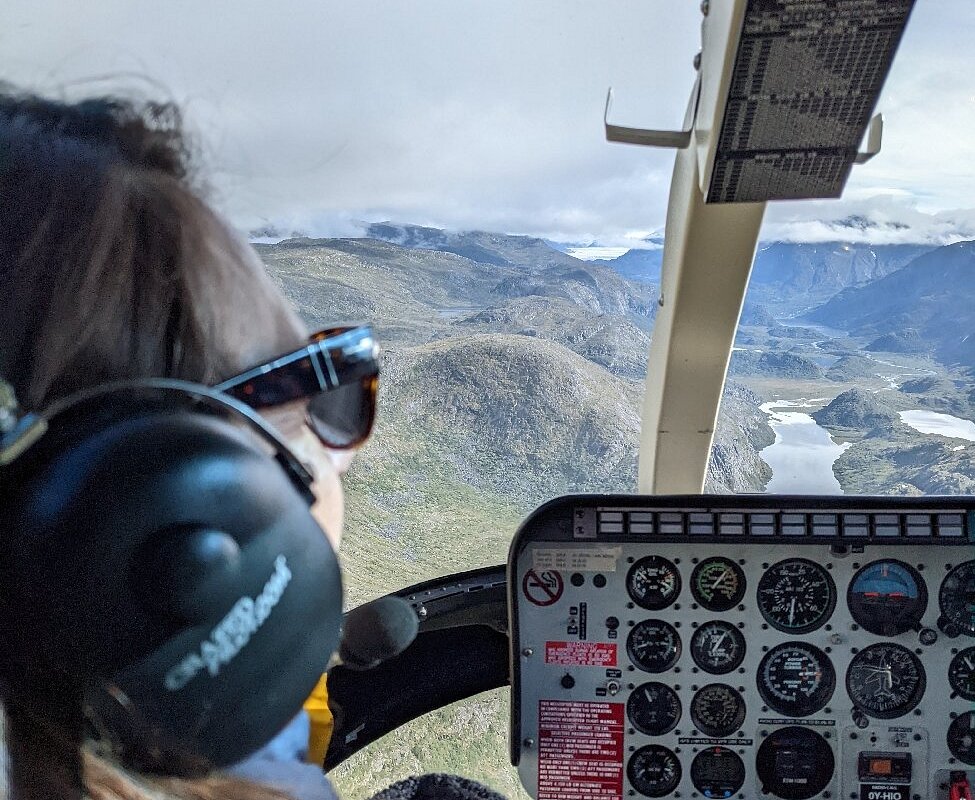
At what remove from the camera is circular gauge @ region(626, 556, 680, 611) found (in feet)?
7.84

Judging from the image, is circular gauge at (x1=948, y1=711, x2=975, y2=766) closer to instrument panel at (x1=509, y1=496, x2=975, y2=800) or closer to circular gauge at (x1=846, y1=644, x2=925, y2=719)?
instrument panel at (x1=509, y1=496, x2=975, y2=800)

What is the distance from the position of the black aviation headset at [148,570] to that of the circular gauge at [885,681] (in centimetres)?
217

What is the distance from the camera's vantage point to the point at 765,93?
134 cm

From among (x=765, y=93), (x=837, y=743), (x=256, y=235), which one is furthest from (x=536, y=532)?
(x=256, y=235)

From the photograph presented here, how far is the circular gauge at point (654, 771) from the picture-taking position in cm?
244

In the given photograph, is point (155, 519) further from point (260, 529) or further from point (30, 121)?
point (30, 121)

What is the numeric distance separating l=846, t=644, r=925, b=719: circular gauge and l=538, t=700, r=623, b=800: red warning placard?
0.66 meters

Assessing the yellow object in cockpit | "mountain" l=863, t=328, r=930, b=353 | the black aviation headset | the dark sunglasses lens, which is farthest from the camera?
"mountain" l=863, t=328, r=930, b=353

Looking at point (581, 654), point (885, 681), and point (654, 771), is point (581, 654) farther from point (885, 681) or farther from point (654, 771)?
point (885, 681)

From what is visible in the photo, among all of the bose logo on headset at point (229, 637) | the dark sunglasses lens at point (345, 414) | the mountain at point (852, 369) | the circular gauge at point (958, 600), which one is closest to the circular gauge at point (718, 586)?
the circular gauge at point (958, 600)

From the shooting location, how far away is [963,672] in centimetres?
240

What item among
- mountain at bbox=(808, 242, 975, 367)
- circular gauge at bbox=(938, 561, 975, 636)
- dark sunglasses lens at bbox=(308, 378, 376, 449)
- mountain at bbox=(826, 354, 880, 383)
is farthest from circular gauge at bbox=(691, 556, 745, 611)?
dark sunglasses lens at bbox=(308, 378, 376, 449)

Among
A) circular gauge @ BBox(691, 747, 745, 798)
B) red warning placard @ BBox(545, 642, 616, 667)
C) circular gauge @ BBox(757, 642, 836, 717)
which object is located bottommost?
circular gauge @ BBox(691, 747, 745, 798)

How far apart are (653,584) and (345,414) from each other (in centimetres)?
168
